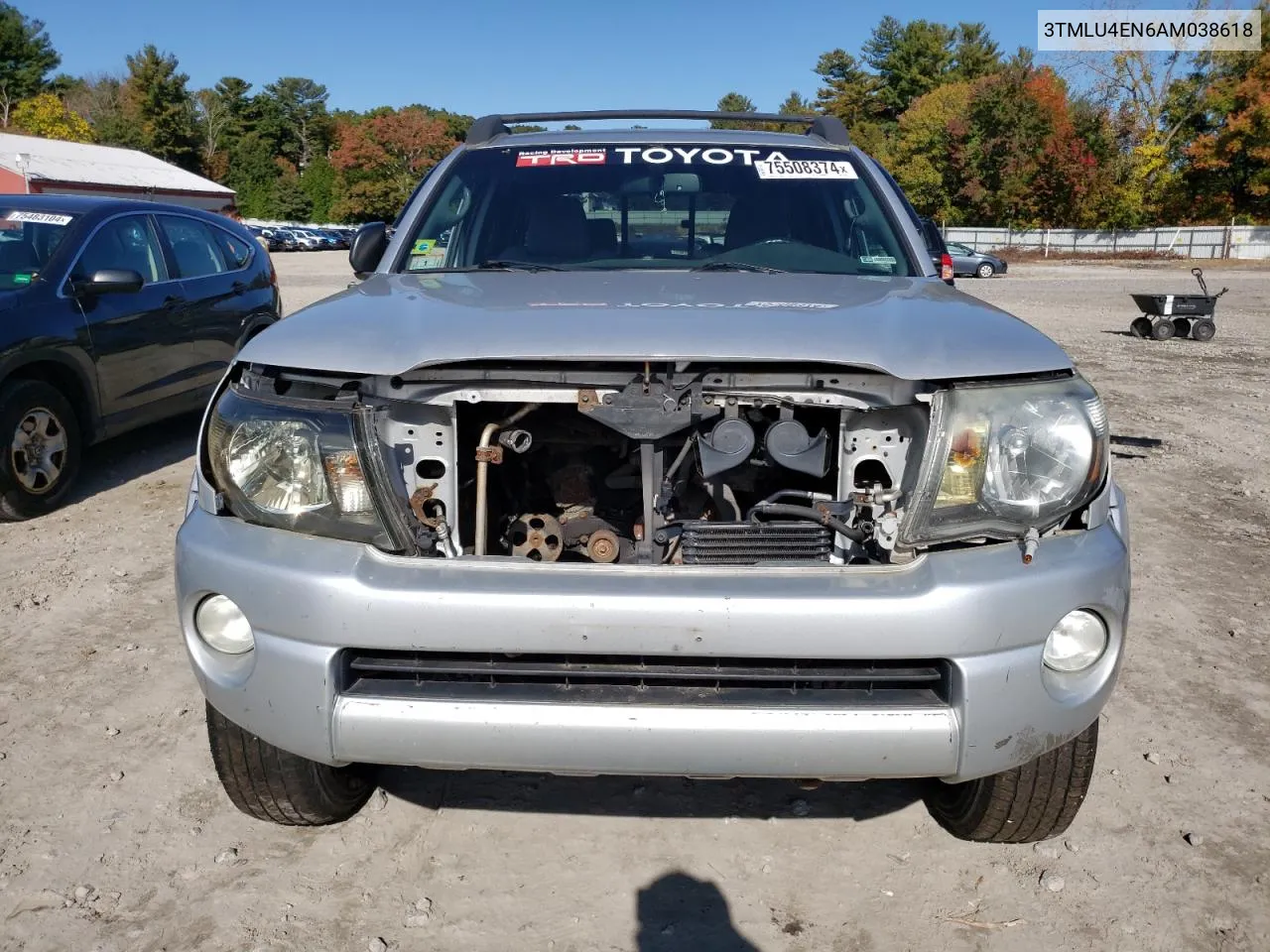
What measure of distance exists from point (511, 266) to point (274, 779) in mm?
1742

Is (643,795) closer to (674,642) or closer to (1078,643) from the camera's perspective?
(674,642)

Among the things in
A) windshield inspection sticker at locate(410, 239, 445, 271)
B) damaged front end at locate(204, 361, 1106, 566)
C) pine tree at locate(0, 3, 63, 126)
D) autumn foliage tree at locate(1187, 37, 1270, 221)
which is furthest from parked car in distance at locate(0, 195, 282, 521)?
pine tree at locate(0, 3, 63, 126)

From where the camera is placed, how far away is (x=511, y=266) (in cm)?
343

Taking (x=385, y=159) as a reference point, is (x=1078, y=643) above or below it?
below

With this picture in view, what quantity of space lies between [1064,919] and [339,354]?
2127mm

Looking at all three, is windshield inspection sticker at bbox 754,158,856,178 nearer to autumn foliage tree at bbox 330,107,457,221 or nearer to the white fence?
the white fence

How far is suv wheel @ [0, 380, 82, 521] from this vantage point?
5.34 meters

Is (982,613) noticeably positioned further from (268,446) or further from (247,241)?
(247,241)

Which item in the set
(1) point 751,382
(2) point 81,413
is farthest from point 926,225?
(2) point 81,413

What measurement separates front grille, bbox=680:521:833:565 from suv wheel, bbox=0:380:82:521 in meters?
4.50

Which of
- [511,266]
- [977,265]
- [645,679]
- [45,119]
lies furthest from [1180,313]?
[45,119]

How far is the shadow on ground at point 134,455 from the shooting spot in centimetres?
630

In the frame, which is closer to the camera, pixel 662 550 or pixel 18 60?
pixel 662 550

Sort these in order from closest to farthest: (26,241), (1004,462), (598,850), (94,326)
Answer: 1. (1004,462)
2. (598,850)
3. (94,326)
4. (26,241)
